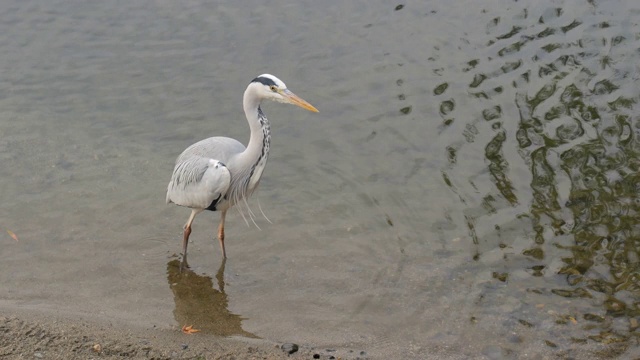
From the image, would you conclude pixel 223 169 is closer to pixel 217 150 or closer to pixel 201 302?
pixel 217 150

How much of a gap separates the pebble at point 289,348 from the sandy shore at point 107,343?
1.0 inches

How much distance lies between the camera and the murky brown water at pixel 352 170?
658 cm

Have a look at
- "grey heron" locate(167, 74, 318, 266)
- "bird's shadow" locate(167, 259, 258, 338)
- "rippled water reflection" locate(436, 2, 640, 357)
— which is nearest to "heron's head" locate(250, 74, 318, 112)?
"grey heron" locate(167, 74, 318, 266)

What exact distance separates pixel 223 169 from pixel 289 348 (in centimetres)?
176

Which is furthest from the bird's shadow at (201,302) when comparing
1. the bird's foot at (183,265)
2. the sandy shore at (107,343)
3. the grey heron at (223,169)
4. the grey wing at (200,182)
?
the grey wing at (200,182)

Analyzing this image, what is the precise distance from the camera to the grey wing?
6.98 metres

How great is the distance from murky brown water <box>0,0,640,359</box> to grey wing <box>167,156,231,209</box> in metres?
0.60

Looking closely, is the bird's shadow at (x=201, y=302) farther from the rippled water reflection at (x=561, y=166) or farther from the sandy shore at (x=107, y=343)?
the rippled water reflection at (x=561, y=166)

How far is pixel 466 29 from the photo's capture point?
10648 mm

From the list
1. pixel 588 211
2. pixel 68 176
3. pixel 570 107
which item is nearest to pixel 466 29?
pixel 570 107

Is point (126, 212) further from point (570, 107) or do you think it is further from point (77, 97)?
point (570, 107)

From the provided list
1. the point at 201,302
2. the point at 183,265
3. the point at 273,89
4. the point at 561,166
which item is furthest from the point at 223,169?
the point at 561,166

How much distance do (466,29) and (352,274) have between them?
4.73m

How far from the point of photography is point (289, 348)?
5.89m
